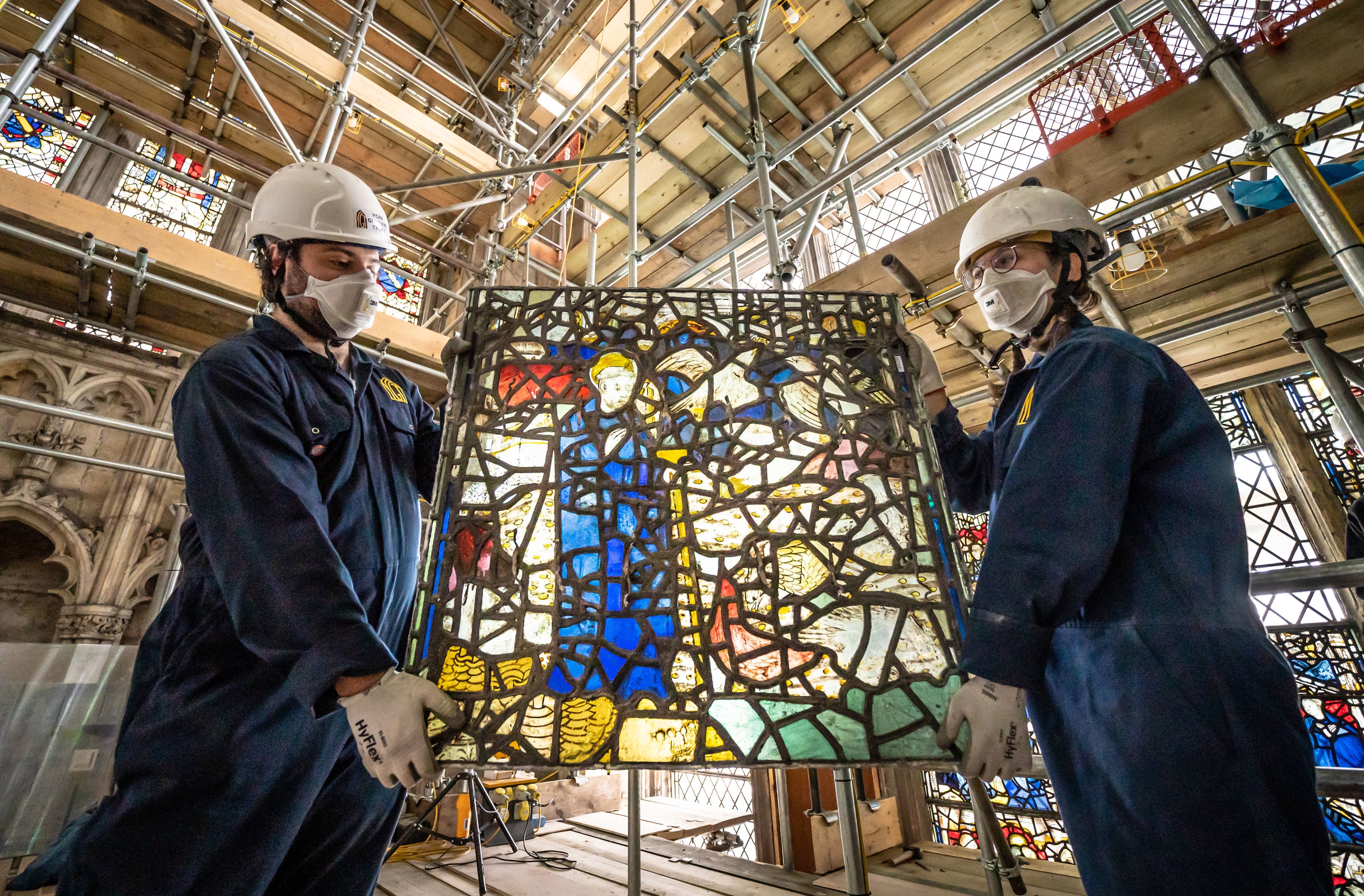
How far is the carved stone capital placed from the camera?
21.1ft

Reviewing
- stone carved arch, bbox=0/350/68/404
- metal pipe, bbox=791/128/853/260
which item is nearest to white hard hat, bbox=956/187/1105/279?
metal pipe, bbox=791/128/853/260

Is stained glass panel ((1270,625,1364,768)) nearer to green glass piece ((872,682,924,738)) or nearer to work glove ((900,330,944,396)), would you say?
work glove ((900,330,944,396))

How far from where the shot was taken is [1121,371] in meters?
1.09

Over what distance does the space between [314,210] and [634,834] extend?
2000 millimetres

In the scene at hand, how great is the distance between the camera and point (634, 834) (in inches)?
66.7

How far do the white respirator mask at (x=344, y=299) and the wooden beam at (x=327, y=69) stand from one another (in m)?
4.33

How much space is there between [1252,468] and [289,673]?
7.84 m

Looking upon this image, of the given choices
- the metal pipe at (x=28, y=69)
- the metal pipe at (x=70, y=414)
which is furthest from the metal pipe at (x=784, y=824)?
the metal pipe at (x=28, y=69)

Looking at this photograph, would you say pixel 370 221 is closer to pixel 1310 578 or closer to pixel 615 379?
pixel 615 379

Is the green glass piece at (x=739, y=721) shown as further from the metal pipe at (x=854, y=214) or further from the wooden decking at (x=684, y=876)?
the metal pipe at (x=854, y=214)

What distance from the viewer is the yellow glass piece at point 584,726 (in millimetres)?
1148

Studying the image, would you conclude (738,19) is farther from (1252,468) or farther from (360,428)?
(1252,468)

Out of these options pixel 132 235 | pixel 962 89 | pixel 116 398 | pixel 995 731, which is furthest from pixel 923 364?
Result: pixel 116 398

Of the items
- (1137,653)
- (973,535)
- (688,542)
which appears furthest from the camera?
(973,535)
